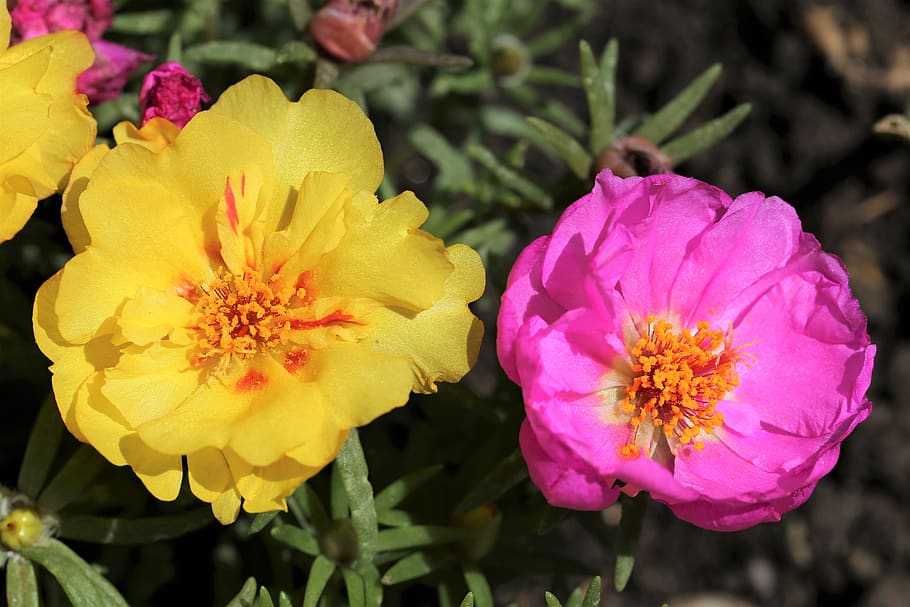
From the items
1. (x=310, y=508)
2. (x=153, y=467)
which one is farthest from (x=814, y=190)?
(x=153, y=467)

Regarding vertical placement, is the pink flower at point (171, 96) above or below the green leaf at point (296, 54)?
above

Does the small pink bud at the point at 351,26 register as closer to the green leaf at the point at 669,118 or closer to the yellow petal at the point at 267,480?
the green leaf at the point at 669,118

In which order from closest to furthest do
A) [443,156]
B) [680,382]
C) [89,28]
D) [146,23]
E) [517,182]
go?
[680,382] < [89,28] < [517,182] < [146,23] < [443,156]

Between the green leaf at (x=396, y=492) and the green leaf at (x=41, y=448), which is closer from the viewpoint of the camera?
the green leaf at (x=41, y=448)

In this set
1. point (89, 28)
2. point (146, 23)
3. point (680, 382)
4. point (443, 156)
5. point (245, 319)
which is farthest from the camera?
point (443, 156)

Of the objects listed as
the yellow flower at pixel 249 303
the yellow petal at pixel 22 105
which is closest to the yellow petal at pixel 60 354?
the yellow flower at pixel 249 303

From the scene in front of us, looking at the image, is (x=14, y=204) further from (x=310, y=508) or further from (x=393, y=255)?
(x=310, y=508)

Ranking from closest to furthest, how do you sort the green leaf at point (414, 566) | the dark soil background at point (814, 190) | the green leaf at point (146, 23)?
the green leaf at point (414, 566), the green leaf at point (146, 23), the dark soil background at point (814, 190)
